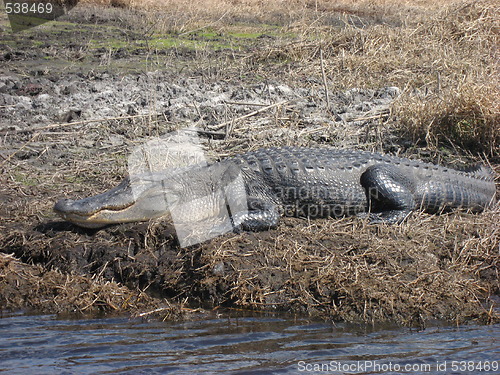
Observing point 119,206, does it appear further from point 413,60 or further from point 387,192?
point 413,60


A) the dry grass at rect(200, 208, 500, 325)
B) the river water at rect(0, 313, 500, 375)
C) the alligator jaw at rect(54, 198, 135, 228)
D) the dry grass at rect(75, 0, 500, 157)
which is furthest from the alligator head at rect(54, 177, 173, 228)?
the dry grass at rect(75, 0, 500, 157)

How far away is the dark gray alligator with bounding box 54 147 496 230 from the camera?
215 inches

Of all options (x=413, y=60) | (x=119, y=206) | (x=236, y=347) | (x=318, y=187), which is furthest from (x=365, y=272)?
(x=413, y=60)

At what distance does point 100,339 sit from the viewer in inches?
152

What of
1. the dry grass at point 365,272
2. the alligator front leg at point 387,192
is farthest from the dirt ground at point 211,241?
the alligator front leg at point 387,192

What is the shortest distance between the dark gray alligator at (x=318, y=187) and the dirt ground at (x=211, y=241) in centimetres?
20

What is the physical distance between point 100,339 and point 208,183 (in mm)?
2055

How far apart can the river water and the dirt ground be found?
0.17 meters

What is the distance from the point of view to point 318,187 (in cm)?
562

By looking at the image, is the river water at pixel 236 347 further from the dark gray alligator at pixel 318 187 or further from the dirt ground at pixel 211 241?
the dark gray alligator at pixel 318 187

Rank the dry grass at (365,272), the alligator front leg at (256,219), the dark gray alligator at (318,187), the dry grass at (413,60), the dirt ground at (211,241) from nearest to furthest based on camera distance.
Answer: the dry grass at (365,272) → the dirt ground at (211,241) → the alligator front leg at (256,219) → the dark gray alligator at (318,187) → the dry grass at (413,60)

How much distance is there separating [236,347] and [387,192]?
239 centimetres

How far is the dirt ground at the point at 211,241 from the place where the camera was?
14.2 ft

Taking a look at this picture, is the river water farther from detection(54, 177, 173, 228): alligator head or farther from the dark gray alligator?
the dark gray alligator
